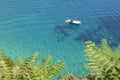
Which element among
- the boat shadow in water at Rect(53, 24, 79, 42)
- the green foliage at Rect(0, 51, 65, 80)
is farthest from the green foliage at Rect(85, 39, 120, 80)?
the boat shadow in water at Rect(53, 24, 79, 42)

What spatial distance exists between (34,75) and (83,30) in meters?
42.7

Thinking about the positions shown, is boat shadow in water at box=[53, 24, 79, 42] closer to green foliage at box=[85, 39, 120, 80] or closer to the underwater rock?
the underwater rock

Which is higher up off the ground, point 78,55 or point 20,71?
point 20,71

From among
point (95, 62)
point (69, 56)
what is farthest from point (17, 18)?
point (95, 62)

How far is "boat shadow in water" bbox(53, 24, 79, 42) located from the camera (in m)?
45.9

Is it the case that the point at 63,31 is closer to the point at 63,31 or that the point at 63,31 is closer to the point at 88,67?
the point at 63,31

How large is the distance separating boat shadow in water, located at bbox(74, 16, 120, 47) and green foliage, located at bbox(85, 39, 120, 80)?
1525 inches

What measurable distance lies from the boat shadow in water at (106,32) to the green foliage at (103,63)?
38726 mm

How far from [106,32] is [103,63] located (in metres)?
43.2

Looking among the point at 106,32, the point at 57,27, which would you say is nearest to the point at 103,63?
the point at 57,27

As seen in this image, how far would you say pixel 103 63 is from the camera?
7457 millimetres

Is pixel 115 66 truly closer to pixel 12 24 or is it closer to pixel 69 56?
pixel 69 56

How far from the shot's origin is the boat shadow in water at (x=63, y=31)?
45931mm

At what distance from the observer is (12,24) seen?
158 feet
